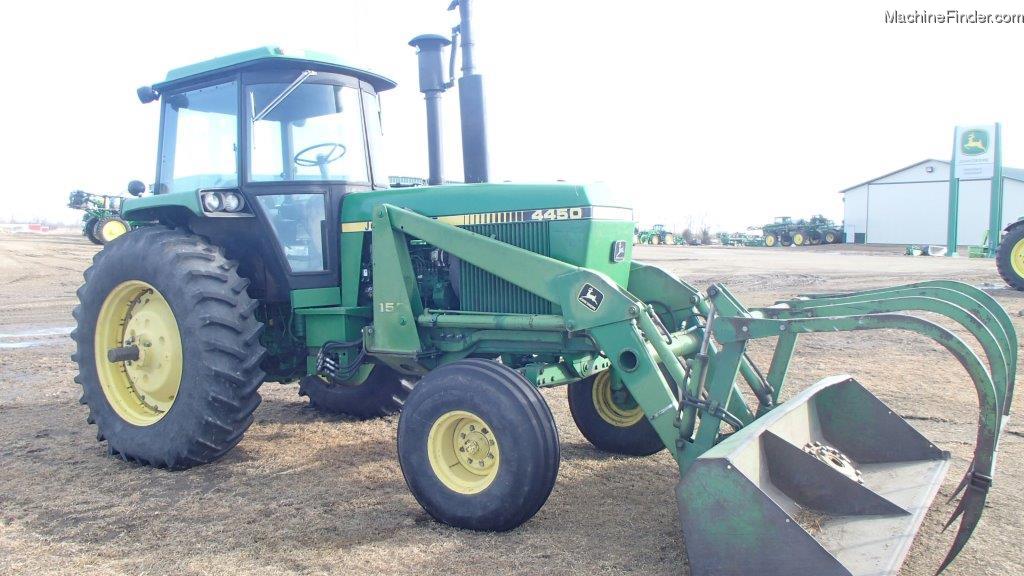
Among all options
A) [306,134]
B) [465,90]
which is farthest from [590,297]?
[306,134]

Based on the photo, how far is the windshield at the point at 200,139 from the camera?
17.1 feet

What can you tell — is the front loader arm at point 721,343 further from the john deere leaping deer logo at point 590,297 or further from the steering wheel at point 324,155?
the steering wheel at point 324,155

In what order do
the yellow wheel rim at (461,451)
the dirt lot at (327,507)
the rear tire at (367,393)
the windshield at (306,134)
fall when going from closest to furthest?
the dirt lot at (327,507) < the yellow wheel rim at (461,451) < the windshield at (306,134) < the rear tire at (367,393)

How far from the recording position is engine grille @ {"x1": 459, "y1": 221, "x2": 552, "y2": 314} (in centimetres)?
449

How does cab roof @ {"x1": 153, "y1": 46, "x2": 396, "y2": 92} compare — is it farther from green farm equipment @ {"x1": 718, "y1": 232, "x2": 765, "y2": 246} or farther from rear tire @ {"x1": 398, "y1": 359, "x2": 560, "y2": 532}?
green farm equipment @ {"x1": 718, "y1": 232, "x2": 765, "y2": 246}

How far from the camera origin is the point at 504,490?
12.3 feet

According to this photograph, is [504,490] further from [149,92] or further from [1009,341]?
[149,92]

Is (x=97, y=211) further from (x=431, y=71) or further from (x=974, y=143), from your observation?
(x=974, y=143)

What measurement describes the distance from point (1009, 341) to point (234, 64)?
15.4 ft

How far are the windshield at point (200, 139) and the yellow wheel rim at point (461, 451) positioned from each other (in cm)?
233

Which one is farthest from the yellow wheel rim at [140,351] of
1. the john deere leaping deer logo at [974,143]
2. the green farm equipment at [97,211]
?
the john deere leaping deer logo at [974,143]

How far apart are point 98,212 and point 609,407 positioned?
3140cm

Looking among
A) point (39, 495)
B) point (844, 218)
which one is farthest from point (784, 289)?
point (844, 218)

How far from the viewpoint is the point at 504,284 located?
15.0 ft
